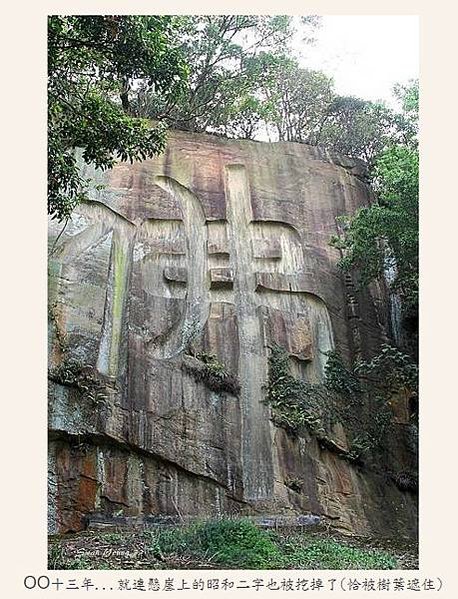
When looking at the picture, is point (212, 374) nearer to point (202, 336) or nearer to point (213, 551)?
point (202, 336)

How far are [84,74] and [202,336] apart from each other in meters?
3.57

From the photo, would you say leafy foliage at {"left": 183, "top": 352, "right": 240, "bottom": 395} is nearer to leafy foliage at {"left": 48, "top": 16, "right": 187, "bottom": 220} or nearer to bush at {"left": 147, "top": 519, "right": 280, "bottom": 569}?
bush at {"left": 147, "top": 519, "right": 280, "bottom": 569}

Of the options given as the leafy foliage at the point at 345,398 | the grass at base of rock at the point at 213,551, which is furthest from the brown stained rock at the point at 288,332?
the grass at base of rock at the point at 213,551

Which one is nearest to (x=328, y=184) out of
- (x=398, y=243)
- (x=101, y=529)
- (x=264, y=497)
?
(x=398, y=243)

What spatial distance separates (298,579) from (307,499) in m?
3.08

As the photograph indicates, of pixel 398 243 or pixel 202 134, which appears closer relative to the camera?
pixel 398 243

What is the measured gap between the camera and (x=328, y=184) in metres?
10.5

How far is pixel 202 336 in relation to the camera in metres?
9.11

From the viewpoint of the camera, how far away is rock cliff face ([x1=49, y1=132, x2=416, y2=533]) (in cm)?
835

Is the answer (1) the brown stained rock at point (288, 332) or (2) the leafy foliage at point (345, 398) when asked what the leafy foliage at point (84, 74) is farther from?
(2) the leafy foliage at point (345, 398)

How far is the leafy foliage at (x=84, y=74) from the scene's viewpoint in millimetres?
6227

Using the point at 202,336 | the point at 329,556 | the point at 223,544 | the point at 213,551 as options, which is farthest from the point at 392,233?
the point at 213,551

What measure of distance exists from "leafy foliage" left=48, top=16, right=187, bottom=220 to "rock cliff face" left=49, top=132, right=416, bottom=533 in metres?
2.46

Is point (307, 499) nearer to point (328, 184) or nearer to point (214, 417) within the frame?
point (214, 417)
